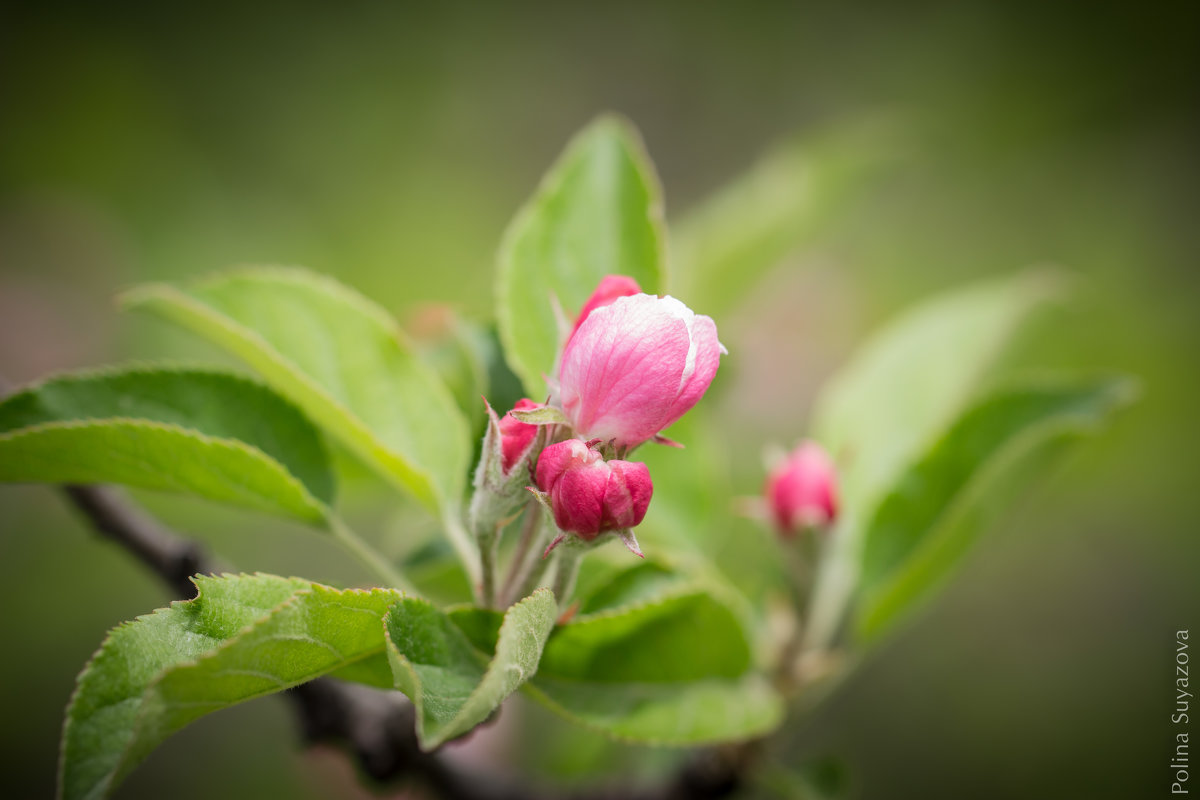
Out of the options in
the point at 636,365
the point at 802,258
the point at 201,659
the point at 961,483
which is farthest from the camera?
the point at 802,258

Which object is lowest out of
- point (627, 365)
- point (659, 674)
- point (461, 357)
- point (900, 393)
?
point (659, 674)

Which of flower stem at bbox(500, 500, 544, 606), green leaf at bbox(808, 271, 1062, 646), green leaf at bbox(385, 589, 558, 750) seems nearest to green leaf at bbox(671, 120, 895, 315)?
green leaf at bbox(808, 271, 1062, 646)

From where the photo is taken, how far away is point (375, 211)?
2785 mm

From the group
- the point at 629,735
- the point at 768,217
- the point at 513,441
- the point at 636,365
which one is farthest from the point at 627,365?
the point at 768,217

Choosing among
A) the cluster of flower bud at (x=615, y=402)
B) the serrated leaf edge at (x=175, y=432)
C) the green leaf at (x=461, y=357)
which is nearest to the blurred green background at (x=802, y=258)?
the green leaf at (x=461, y=357)

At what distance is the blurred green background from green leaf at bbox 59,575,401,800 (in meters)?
0.85

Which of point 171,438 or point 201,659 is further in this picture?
point 171,438

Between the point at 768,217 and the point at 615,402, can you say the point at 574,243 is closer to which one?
the point at 615,402

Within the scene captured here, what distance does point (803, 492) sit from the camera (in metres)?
0.95

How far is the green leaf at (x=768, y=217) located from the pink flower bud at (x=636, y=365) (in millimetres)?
617

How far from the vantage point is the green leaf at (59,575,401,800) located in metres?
0.48

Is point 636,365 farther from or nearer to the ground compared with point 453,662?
farther from the ground

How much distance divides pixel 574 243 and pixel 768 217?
48 cm

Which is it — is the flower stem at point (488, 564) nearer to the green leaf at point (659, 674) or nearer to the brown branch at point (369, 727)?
the green leaf at point (659, 674)
